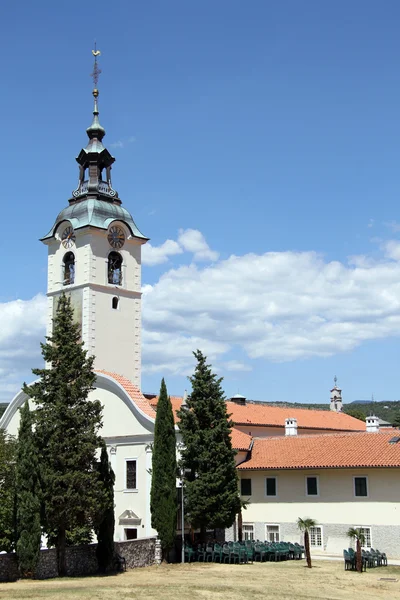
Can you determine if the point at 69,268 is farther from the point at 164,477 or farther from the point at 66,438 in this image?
the point at 66,438

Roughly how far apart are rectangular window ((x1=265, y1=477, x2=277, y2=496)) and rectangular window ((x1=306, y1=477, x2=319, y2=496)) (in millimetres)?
2053

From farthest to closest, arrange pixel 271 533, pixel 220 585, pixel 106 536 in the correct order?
pixel 271 533 → pixel 106 536 → pixel 220 585

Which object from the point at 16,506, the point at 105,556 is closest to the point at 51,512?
the point at 16,506

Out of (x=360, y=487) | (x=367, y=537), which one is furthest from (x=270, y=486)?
(x=367, y=537)

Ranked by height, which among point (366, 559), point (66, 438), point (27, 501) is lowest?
→ point (366, 559)

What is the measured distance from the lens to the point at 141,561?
115ft

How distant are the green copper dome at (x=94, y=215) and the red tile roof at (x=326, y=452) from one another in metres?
15.6

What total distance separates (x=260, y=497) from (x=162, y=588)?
52.7 ft

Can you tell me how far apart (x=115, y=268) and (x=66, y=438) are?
1953 cm

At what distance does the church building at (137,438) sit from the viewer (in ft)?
132

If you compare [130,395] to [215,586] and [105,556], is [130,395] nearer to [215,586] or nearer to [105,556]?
[105,556]

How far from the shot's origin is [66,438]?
32.0 meters

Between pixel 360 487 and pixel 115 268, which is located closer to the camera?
Result: pixel 360 487

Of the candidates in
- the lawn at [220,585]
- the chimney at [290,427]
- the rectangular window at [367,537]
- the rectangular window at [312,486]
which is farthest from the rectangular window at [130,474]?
the chimney at [290,427]
